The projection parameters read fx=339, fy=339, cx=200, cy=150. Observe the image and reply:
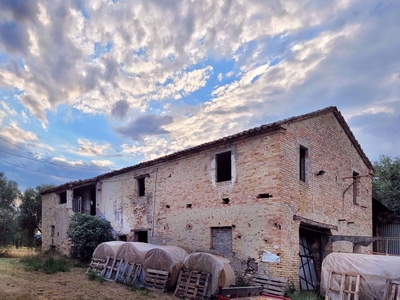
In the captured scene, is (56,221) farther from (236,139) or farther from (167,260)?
(236,139)

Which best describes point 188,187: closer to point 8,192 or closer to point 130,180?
point 130,180

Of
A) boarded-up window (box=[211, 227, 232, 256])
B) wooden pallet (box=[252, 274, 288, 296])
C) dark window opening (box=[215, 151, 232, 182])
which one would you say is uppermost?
dark window opening (box=[215, 151, 232, 182])

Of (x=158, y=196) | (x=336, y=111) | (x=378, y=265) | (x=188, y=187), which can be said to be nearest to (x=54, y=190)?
(x=158, y=196)

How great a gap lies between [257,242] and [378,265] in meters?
3.59

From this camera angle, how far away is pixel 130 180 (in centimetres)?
1778

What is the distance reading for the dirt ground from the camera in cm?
901

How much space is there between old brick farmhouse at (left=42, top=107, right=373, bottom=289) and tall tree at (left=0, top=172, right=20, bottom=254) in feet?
30.5

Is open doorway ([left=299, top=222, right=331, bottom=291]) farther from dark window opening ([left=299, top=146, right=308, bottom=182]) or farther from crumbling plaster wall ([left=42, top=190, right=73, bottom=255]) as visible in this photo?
crumbling plaster wall ([left=42, top=190, right=73, bottom=255])

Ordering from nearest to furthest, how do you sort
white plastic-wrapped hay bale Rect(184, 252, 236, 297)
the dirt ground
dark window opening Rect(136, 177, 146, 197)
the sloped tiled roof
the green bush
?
the dirt ground → white plastic-wrapped hay bale Rect(184, 252, 236, 297) → the sloped tiled roof → the green bush → dark window opening Rect(136, 177, 146, 197)

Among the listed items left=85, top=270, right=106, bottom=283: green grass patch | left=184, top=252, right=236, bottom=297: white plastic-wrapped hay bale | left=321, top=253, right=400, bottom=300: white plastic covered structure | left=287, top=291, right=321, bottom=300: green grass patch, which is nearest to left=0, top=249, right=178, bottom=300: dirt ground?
left=85, top=270, right=106, bottom=283: green grass patch

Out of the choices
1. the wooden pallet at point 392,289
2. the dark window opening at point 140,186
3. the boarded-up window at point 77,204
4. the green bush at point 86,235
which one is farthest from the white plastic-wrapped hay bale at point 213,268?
the boarded-up window at point 77,204

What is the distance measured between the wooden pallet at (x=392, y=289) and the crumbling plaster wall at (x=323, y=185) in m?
2.84

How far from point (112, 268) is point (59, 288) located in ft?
9.34

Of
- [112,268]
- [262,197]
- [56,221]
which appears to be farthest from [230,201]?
[56,221]
